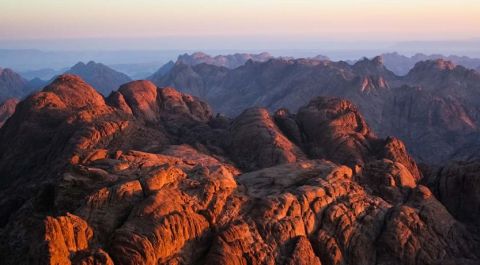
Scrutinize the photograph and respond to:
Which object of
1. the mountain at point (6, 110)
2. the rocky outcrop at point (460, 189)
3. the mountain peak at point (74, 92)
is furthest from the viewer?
the mountain at point (6, 110)

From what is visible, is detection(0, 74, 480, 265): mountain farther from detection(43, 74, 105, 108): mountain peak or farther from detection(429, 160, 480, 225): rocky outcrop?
detection(43, 74, 105, 108): mountain peak

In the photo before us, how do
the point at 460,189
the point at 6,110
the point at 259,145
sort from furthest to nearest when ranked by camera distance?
the point at 6,110 → the point at 259,145 → the point at 460,189

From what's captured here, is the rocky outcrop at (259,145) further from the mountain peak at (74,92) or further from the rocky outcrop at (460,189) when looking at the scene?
the mountain peak at (74,92)

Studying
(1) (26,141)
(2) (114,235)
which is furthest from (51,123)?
(2) (114,235)

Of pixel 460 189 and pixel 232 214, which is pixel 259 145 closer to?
pixel 460 189

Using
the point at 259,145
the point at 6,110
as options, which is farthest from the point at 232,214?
the point at 6,110

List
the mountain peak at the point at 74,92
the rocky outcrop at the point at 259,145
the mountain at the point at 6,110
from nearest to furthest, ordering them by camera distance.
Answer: the rocky outcrop at the point at 259,145 → the mountain peak at the point at 74,92 → the mountain at the point at 6,110

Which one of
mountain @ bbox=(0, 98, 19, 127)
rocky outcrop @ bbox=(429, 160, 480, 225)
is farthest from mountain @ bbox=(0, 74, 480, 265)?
mountain @ bbox=(0, 98, 19, 127)

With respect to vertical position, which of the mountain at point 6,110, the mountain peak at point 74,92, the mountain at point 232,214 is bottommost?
the mountain at point 6,110

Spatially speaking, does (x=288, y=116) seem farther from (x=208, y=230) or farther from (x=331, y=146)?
(x=208, y=230)

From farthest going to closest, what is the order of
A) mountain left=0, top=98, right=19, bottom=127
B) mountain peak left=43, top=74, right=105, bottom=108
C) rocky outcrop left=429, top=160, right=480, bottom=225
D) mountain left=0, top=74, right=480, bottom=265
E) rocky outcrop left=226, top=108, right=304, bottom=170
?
mountain left=0, top=98, right=19, bottom=127 → mountain peak left=43, top=74, right=105, bottom=108 → rocky outcrop left=226, top=108, right=304, bottom=170 → rocky outcrop left=429, top=160, right=480, bottom=225 → mountain left=0, top=74, right=480, bottom=265

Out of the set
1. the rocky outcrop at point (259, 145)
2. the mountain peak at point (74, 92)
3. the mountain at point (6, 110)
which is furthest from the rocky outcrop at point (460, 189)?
the mountain at point (6, 110)
